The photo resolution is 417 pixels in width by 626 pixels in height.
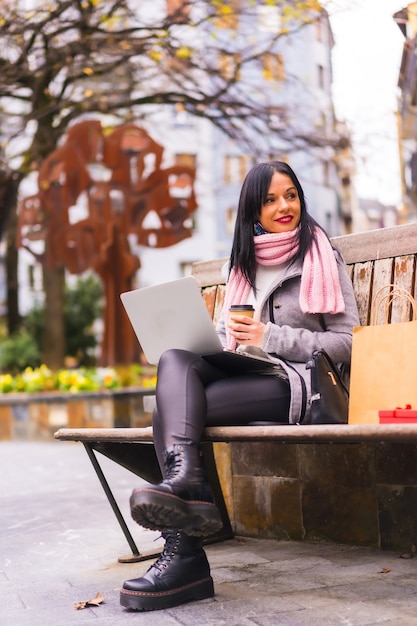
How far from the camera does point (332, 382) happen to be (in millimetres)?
3324

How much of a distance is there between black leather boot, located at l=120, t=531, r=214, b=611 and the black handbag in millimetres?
632

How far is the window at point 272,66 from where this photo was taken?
1400 centimetres

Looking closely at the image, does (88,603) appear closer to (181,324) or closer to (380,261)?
(181,324)

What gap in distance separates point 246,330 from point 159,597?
105cm

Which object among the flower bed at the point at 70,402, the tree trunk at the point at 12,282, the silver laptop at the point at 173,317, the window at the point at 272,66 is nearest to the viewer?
the silver laptop at the point at 173,317

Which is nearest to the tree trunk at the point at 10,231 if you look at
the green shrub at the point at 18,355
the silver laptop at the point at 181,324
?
the green shrub at the point at 18,355

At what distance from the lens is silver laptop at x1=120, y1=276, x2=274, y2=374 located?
338 centimetres

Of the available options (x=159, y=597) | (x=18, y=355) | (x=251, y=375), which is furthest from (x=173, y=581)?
(x=18, y=355)

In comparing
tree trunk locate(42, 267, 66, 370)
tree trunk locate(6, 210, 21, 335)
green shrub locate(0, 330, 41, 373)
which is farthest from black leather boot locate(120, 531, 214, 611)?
tree trunk locate(6, 210, 21, 335)

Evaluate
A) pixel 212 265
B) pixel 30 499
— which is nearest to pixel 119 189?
pixel 30 499

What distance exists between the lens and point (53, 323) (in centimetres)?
1530

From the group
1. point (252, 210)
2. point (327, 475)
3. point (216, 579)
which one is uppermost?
point (252, 210)

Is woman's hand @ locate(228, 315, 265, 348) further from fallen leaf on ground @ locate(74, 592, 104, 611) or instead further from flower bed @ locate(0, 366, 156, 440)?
flower bed @ locate(0, 366, 156, 440)

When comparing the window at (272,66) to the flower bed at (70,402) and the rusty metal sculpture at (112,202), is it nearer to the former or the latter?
the rusty metal sculpture at (112,202)
